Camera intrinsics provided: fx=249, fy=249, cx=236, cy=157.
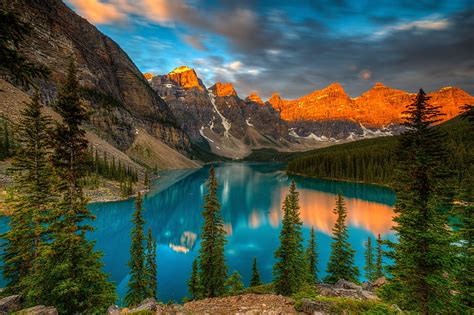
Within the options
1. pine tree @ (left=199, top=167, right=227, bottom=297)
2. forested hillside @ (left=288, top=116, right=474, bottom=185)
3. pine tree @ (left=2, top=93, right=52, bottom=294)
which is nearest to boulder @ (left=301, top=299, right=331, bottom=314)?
pine tree @ (left=199, top=167, right=227, bottom=297)

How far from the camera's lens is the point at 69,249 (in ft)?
46.6

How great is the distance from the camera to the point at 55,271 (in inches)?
535

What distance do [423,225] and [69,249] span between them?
1868cm

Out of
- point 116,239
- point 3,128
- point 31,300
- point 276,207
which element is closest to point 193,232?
point 116,239

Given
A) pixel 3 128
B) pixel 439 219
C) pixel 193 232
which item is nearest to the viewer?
pixel 439 219

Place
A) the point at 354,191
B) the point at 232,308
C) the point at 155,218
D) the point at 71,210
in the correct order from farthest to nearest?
the point at 354,191, the point at 155,218, the point at 71,210, the point at 232,308

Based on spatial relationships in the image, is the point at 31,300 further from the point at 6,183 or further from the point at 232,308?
the point at 6,183

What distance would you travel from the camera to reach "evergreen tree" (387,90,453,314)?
11.0 meters

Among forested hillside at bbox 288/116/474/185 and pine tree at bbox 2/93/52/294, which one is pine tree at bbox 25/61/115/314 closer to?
pine tree at bbox 2/93/52/294

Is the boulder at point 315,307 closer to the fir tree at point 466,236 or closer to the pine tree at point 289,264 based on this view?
the fir tree at point 466,236

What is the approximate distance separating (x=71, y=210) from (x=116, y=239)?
40077 millimetres

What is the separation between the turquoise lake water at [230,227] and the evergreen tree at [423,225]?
23.6m

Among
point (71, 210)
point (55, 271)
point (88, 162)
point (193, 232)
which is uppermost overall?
point (88, 162)

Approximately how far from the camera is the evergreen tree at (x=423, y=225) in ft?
36.1
